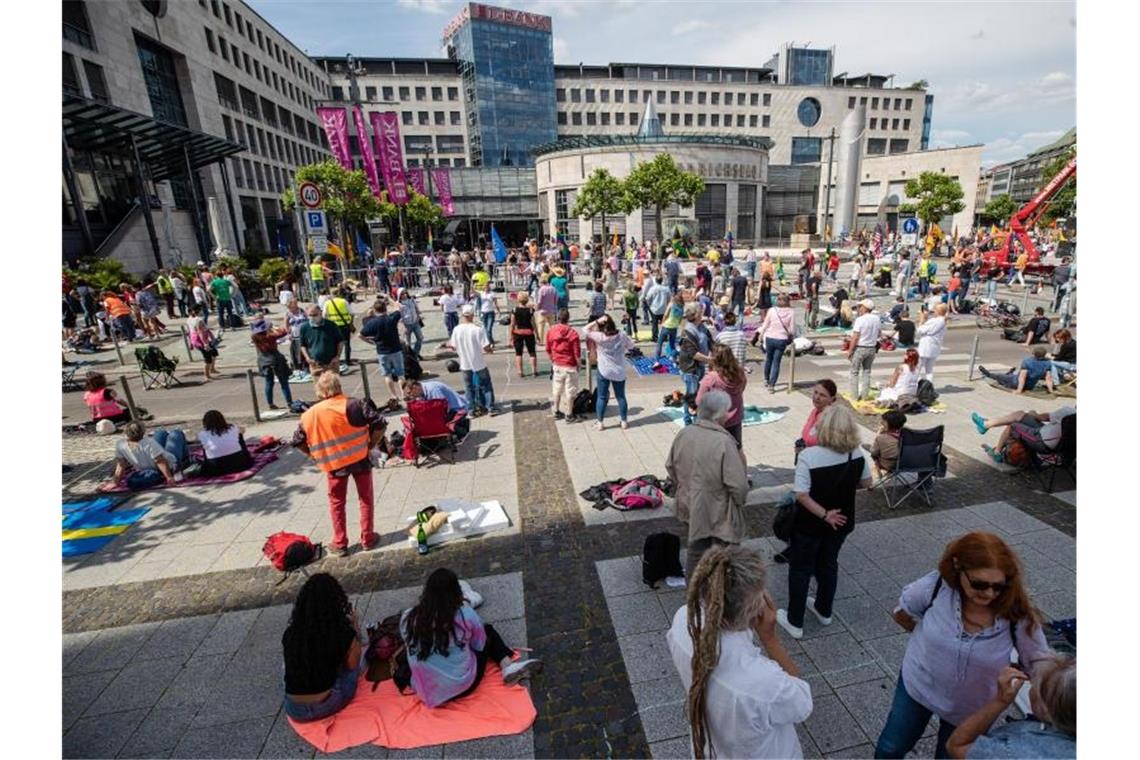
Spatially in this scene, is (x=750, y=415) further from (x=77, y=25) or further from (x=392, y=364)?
(x=77, y=25)

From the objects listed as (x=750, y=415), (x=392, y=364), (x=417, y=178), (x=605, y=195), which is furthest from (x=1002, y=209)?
(x=392, y=364)

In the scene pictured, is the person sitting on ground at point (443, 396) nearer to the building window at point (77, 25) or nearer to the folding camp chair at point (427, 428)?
the folding camp chair at point (427, 428)

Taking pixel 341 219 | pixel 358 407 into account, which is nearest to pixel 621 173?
pixel 341 219

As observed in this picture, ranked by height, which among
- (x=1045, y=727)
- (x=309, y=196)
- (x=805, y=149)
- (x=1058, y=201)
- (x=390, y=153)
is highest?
(x=805, y=149)

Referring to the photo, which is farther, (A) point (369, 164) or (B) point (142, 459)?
(A) point (369, 164)

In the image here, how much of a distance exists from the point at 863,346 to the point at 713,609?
8682 mm

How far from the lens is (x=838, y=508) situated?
3.86m

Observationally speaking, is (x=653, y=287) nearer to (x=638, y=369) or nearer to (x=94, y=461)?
(x=638, y=369)

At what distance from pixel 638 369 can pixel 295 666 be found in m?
9.91

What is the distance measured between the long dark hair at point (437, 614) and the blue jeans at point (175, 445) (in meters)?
6.21

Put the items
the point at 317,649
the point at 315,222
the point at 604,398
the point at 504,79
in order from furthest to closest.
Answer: the point at 504,79 < the point at 315,222 < the point at 604,398 < the point at 317,649

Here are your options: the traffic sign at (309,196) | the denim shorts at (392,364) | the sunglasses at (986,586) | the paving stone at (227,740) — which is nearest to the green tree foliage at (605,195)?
the traffic sign at (309,196)

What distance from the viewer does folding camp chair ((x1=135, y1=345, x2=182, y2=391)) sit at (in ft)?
40.7

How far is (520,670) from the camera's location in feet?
13.2
